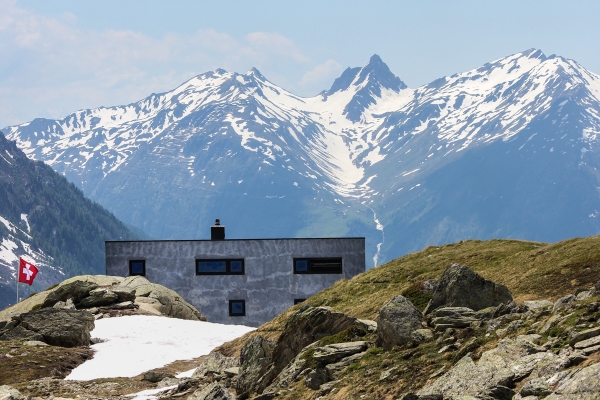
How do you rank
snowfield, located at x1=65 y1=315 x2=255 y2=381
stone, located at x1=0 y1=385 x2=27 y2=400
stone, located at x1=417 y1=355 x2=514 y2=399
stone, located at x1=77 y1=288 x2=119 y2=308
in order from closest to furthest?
stone, located at x1=417 y1=355 x2=514 y2=399, stone, located at x1=0 y1=385 x2=27 y2=400, snowfield, located at x1=65 y1=315 x2=255 y2=381, stone, located at x1=77 y1=288 x2=119 y2=308

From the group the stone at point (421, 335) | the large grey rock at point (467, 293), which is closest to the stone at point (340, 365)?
the stone at point (421, 335)

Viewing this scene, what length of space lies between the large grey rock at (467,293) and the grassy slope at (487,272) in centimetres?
315

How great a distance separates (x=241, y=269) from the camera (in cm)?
7700

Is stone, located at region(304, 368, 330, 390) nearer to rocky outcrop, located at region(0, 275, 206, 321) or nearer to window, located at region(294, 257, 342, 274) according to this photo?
rocky outcrop, located at region(0, 275, 206, 321)

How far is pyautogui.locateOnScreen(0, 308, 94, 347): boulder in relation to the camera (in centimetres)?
4819

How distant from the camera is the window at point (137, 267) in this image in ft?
253

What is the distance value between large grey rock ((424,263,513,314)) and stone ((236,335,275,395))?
5.31m

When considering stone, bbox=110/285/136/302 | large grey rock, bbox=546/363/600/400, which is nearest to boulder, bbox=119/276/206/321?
stone, bbox=110/285/136/302

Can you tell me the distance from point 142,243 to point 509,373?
6114 cm

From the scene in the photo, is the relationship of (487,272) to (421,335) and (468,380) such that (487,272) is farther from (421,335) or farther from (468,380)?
(468,380)

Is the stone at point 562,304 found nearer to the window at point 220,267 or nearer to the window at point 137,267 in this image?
the window at point 220,267

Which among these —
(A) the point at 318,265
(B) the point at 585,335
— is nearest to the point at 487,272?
(B) the point at 585,335

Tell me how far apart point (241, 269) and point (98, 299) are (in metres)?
19.3

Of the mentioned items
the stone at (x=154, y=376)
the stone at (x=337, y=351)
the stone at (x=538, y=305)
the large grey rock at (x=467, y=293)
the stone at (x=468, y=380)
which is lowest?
the stone at (x=154, y=376)
